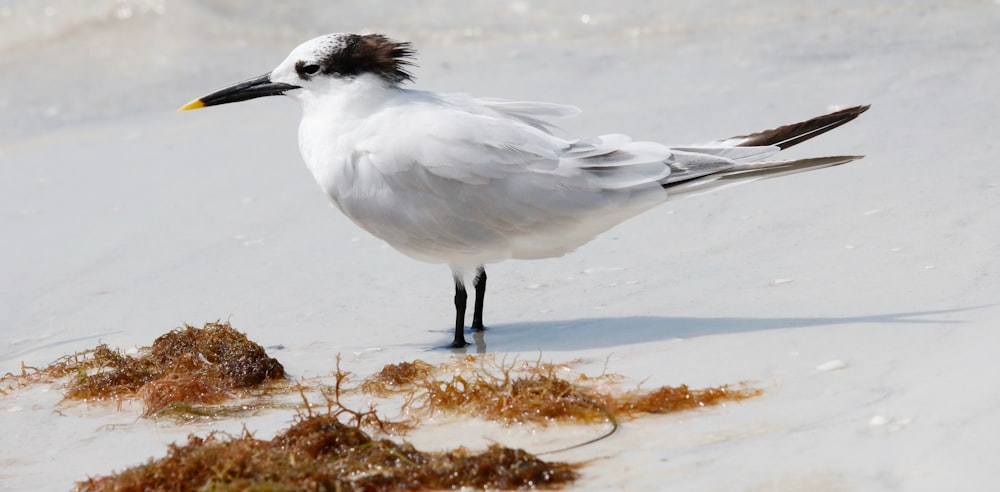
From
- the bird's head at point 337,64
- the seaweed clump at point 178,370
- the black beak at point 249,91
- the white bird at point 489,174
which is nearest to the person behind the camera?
the seaweed clump at point 178,370

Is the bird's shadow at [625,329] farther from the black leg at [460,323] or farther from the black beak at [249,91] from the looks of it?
the black beak at [249,91]

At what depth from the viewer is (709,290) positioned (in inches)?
178

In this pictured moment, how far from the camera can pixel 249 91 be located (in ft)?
15.6

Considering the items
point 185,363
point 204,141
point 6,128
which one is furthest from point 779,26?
point 185,363

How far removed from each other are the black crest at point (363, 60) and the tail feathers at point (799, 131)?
1.23 meters

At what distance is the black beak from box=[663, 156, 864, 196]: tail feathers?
149 cm

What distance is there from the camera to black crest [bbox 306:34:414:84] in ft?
14.8

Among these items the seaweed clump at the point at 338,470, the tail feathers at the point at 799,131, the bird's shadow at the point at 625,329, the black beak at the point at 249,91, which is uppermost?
the black beak at the point at 249,91

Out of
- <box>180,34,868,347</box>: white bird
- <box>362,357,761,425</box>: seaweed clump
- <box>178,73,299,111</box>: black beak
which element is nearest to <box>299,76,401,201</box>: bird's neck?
<box>180,34,868,347</box>: white bird

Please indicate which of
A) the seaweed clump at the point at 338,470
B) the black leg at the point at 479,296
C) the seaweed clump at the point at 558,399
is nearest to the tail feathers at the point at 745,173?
the black leg at the point at 479,296

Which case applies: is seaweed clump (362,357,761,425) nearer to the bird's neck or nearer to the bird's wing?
the bird's wing

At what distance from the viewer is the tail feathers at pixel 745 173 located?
4051 millimetres

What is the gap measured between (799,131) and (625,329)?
2.93ft

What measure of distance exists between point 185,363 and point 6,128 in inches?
205
